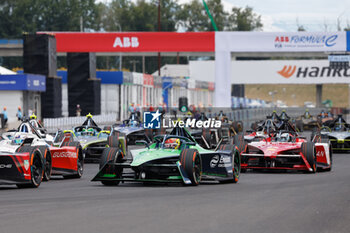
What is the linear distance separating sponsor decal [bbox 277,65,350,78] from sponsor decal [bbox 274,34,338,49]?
22781 mm

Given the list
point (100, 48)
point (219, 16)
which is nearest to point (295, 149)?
point (100, 48)

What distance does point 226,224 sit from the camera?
954 centimetres

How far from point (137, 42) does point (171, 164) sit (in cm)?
3617

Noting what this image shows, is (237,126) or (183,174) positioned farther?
(237,126)

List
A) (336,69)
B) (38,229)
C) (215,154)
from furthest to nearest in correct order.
A: (336,69), (215,154), (38,229)

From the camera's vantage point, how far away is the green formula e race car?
15027 mm

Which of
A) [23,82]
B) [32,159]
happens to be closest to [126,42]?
[23,82]

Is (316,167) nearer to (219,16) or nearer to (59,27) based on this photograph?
(59,27)

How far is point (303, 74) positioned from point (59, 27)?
60.9m

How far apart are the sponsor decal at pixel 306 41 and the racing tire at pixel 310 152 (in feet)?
101

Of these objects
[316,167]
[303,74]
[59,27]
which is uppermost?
[59,27]

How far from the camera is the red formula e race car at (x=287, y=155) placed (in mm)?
19531

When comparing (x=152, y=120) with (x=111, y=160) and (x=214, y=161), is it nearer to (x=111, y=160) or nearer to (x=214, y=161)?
(x=214, y=161)

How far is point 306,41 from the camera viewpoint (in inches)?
1962
